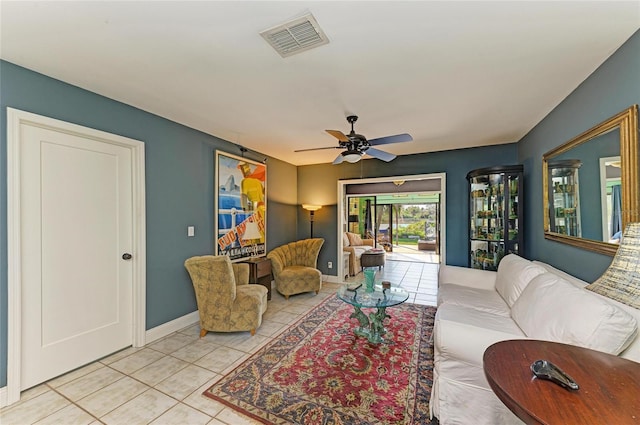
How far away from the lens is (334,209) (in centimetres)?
552

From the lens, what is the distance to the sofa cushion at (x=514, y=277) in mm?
2385

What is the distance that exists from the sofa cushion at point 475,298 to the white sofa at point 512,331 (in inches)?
0.9

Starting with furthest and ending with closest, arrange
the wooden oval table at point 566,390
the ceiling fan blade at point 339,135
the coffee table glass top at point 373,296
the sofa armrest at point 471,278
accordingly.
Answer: the sofa armrest at point 471,278 < the coffee table glass top at point 373,296 < the ceiling fan blade at point 339,135 < the wooden oval table at point 566,390

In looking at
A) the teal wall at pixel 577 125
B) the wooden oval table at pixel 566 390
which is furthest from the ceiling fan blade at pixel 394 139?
the wooden oval table at pixel 566 390

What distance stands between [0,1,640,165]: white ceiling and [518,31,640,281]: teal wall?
102mm

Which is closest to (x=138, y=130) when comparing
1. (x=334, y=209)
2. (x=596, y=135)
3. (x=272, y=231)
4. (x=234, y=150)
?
(x=234, y=150)

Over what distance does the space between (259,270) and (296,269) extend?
2.47 feet

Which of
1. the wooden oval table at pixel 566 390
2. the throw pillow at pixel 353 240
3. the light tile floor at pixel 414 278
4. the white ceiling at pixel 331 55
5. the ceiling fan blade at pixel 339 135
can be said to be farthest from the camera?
the throw pillow at pixel 353 240

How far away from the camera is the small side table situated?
3.93 meters

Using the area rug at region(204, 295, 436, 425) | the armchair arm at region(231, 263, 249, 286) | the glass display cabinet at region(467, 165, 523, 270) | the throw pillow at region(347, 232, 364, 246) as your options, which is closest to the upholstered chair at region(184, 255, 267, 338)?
the area rug at region(204, 295, 436, 425)

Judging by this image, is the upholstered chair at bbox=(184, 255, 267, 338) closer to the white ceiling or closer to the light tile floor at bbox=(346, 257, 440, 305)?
the white ceiling

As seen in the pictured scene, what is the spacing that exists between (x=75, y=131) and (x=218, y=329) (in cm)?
239

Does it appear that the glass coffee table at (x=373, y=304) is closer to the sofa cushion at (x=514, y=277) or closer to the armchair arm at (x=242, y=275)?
the sofa cushion at (x=514, y=277)

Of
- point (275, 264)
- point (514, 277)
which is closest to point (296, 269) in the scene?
point (275, 264)
